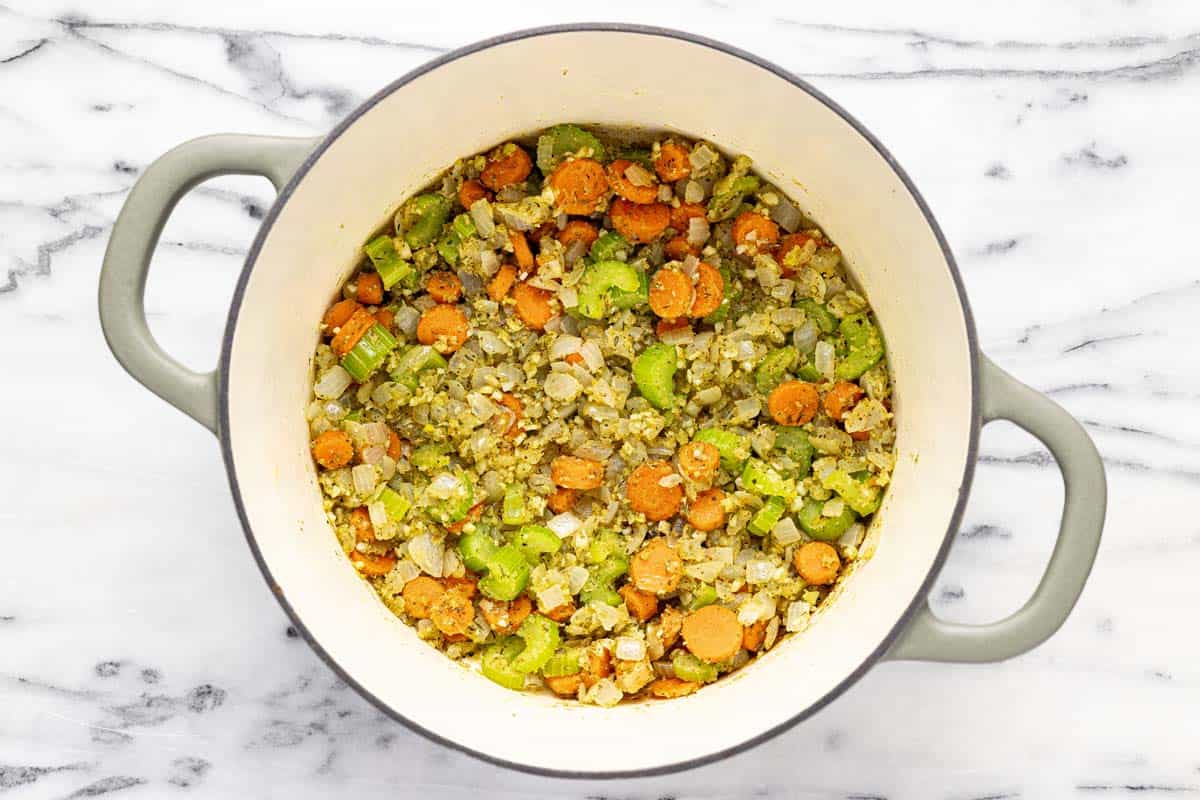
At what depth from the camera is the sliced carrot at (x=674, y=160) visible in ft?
6.73

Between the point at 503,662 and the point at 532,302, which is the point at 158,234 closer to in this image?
the point at 532,302

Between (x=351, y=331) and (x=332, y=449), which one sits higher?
(x=351, y=331)

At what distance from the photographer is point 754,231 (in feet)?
6.82

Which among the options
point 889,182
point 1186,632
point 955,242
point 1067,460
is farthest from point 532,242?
point 1186,632

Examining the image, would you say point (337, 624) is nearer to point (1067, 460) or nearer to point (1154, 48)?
point (1067, 460)

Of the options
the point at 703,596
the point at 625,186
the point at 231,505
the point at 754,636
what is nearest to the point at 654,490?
the point at 703,596

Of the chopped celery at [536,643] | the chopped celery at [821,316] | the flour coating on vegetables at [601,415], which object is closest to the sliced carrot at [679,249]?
the flour coating on vegetables at [601,415]

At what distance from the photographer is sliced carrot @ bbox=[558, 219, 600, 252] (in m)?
2.10

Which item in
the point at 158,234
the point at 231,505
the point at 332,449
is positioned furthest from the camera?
the point at 231,505

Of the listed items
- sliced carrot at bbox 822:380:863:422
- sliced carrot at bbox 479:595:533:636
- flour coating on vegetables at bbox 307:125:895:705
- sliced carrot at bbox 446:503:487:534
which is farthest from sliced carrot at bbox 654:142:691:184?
sliced carrot at bbox 479:595:533:636

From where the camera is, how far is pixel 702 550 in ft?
6.86

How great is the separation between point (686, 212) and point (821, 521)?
57 centimetres

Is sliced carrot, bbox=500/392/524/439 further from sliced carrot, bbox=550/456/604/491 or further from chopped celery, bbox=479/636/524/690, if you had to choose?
chopped celery, bbox=479/636/524/690

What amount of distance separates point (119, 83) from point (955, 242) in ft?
5.02
